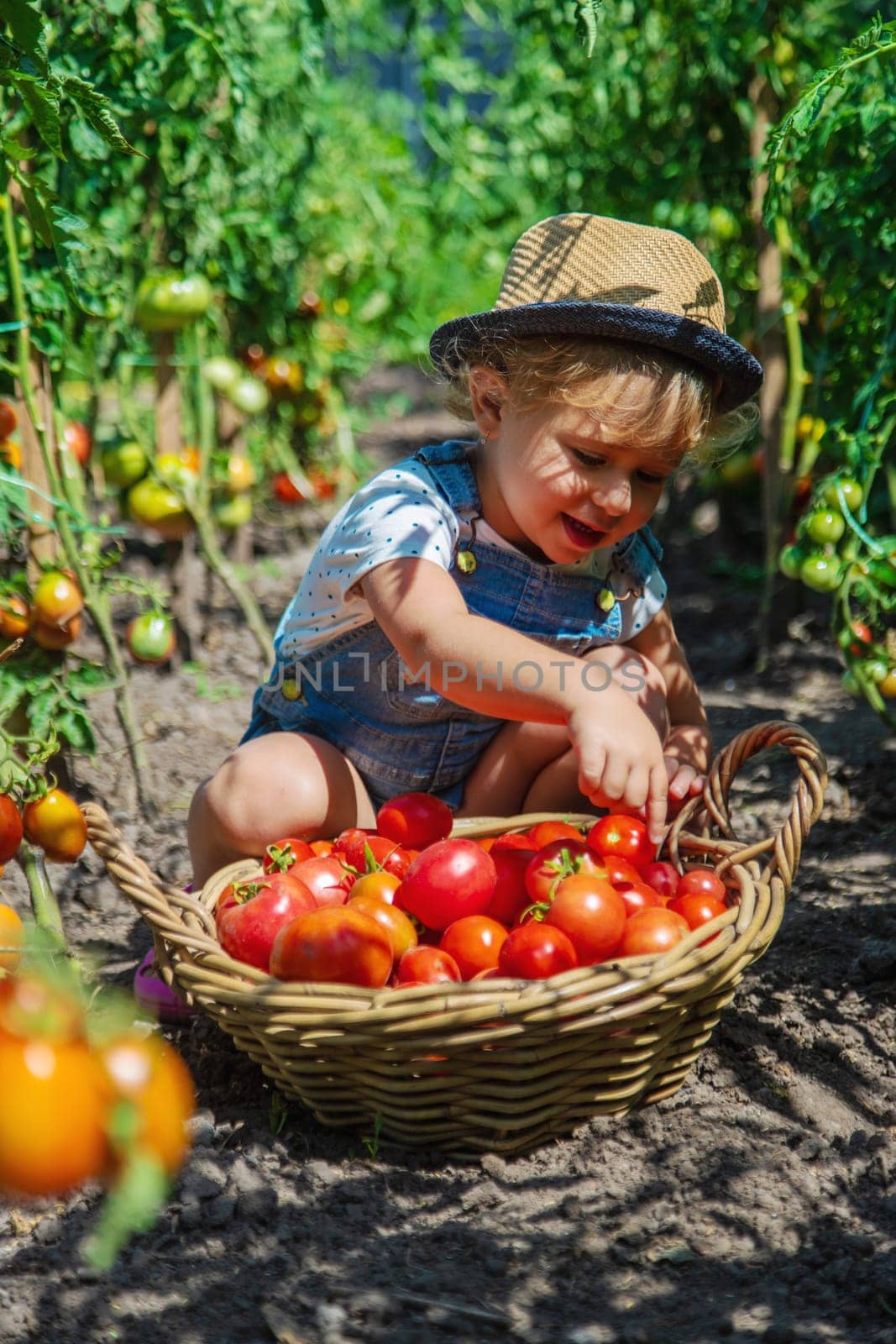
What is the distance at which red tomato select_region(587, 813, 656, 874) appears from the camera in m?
1.54

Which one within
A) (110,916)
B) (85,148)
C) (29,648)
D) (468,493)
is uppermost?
(85,148)

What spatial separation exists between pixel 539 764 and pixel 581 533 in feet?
1.30

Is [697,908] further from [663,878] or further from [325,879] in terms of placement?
[325,879]

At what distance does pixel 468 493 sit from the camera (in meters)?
1.82

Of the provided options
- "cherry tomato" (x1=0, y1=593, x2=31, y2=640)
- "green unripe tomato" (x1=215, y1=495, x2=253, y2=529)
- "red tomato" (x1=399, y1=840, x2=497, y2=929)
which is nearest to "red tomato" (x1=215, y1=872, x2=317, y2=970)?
"red tomato" (x1=399, y1=840, x2=497, y2=929)

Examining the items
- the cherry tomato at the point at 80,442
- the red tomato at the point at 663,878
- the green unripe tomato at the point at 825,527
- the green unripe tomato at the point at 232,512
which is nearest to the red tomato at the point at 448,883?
the red tomato at the point at 663,878

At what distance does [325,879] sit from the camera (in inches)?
60.9

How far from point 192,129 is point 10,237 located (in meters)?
0.80

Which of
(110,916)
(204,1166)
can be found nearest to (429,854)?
(204,1166)

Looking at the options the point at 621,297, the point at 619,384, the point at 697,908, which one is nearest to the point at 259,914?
the point at 697,908

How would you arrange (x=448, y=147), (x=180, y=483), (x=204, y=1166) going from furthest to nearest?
(x=448, y=147) < (x=180, y=483) < (x=204, y=1166)

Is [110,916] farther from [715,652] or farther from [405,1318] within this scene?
[715,652]

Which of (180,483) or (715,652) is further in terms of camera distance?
(715,652)

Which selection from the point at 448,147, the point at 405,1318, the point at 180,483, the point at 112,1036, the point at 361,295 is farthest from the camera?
the point at 361,295
